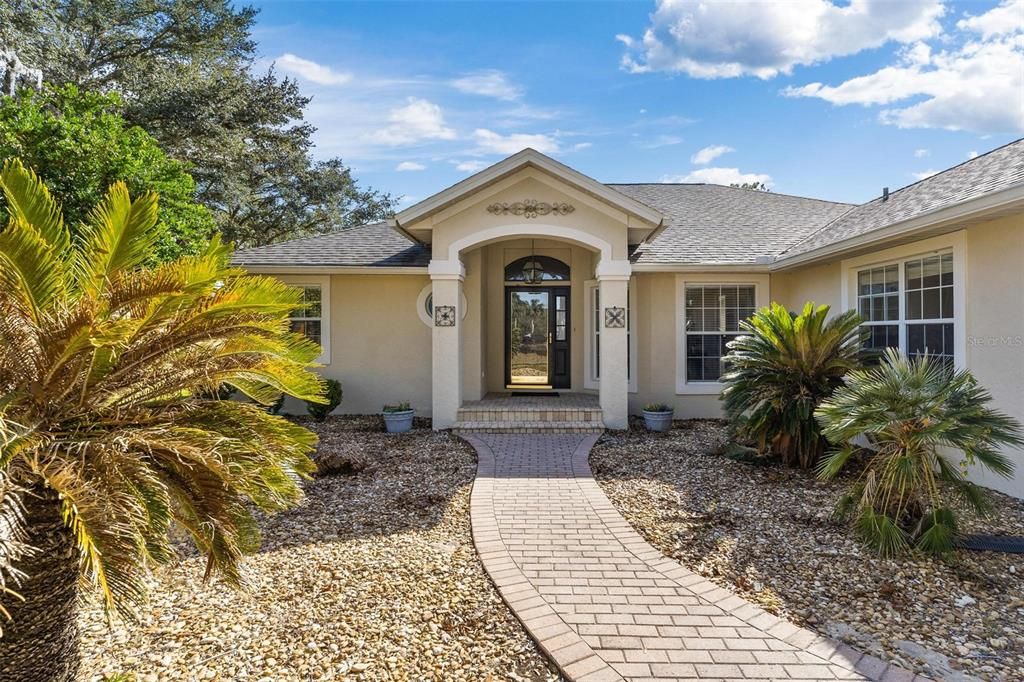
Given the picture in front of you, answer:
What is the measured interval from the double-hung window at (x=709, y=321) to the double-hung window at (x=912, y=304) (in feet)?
7.69

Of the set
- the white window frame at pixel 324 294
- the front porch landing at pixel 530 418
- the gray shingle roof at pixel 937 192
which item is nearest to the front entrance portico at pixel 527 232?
the front porch landing at pixel 530 418

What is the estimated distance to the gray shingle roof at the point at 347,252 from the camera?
417 inches

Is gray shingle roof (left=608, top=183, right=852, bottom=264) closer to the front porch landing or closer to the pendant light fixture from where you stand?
the pendant light fixture

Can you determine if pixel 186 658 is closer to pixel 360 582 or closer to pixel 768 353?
pixel 360 582

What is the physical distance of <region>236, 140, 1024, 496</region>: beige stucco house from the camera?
6590 millimetres

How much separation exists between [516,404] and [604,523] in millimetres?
5001

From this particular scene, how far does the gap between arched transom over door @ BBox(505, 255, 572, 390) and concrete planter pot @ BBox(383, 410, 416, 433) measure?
3.36 meters

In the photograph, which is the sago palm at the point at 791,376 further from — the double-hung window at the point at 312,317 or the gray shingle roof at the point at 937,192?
the double-hung window at the point at 312,317

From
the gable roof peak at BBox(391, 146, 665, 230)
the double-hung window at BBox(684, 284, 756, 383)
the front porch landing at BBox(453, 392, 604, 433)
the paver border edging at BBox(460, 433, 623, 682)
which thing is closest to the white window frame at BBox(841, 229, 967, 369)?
the double-hung window at BBox(684, 284, 756, 383)

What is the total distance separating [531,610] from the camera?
3.49 meters

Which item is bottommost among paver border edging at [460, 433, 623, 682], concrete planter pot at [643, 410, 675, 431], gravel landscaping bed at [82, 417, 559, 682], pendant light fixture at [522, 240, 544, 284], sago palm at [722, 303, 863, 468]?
gravel landscaping bed at [82, 417, 559, 682]

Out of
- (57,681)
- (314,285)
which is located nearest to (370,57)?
(314,285)

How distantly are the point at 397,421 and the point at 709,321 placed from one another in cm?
665

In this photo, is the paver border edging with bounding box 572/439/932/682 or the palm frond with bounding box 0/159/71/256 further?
the paver border edging with bounding box 572/439/932/682
